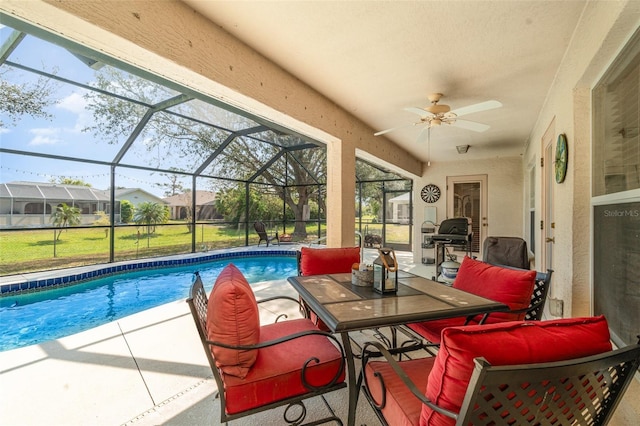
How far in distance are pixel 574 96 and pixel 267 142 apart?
24.3ft

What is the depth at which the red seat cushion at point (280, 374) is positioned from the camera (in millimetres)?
1382

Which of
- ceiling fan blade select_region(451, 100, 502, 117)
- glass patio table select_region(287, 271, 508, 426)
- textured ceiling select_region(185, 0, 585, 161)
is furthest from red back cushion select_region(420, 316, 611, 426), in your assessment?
ceiling fan blade select_region(451, 100, 502, 117)

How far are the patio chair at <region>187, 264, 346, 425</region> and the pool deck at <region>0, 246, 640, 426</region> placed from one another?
38cm

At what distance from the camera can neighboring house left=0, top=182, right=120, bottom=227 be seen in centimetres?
573

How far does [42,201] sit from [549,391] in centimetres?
881

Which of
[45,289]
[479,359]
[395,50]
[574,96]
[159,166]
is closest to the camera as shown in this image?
[479,359]

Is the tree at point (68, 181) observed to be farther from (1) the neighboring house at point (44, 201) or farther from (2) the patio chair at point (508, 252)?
(2) the patio chair at point (508, 252)

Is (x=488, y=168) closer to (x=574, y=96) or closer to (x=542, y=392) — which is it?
(x=574, y=96)

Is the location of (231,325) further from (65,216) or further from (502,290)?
(65,216)

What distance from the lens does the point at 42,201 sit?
6309 mm

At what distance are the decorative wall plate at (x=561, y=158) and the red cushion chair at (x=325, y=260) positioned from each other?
1853 mm

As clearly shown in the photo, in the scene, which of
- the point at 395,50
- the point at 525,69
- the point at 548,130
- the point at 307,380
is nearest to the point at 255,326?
the point at 307,380

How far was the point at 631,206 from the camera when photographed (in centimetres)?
138

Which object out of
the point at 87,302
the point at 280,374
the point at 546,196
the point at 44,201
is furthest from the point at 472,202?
the point at 44,201
